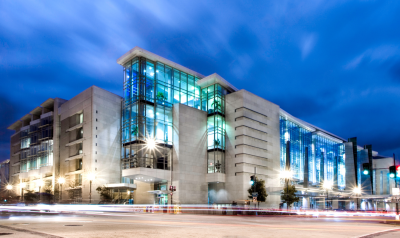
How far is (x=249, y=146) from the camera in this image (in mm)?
63875

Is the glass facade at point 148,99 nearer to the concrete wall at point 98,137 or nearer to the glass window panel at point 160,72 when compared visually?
the glass window panel at point 160,72

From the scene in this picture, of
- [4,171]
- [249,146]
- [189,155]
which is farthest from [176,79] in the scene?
[4,171]

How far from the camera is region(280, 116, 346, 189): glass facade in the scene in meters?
78.1

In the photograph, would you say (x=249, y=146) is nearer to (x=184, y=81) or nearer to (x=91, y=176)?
(x=184, y=81)

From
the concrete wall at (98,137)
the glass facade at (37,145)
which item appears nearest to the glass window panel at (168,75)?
the concrete wall at (98,137)

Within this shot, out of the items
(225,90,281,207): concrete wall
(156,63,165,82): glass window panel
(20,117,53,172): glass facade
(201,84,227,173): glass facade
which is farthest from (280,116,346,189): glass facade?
(20,117,53,172): glass facade

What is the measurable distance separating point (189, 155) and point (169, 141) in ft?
14.8

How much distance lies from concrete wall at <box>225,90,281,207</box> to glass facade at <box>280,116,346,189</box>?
619 centimetres

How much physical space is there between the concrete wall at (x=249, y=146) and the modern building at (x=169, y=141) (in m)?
0.20

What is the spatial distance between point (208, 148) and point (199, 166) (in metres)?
4.53

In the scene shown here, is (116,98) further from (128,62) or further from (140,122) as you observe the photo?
(140,122)

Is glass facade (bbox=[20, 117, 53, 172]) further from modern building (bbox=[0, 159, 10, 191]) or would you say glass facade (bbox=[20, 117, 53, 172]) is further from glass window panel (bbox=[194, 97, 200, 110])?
glass window panel (bbox=[194, 97, 200, 110])

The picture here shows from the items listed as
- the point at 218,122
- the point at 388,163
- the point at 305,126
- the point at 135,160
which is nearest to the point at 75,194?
the point at 135,160

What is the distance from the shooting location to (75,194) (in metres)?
68.6
